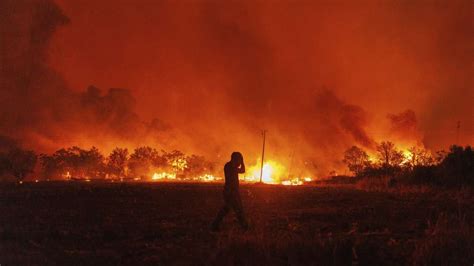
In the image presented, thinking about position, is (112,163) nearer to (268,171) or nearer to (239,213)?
(268,171)

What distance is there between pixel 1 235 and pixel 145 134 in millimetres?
51406

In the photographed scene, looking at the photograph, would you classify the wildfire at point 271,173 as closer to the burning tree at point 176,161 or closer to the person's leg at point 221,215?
the burning tree at point 176,161

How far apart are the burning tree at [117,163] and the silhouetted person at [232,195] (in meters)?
45.7

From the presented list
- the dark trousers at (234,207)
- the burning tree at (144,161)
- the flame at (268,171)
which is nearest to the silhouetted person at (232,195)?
the dark trousers at (234,207)

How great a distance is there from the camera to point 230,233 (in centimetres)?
960

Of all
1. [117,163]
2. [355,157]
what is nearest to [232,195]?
[355,157]

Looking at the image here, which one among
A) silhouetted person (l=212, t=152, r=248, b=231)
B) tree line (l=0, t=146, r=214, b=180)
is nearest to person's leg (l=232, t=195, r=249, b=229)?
silhouetted person (l=212, t=152, r=248, b=231)

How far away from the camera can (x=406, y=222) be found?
13.8m

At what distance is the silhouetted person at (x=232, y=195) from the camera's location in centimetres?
1227

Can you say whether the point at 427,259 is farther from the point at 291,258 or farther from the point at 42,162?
the point at 42,162

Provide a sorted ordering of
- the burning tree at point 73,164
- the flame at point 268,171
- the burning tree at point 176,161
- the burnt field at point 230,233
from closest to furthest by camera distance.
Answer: the burnt field at point 230,233, the flame at point 268,171, the burning tree at point 73,164, the burning tree at point 176,161

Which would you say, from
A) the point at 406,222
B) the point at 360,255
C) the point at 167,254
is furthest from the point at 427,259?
the point at 406,222

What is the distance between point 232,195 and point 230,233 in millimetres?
2838

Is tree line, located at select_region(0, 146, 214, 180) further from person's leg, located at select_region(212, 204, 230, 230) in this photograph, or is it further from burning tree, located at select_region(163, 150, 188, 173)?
person's leg, located at select_region(212, 204, 230, 230)
